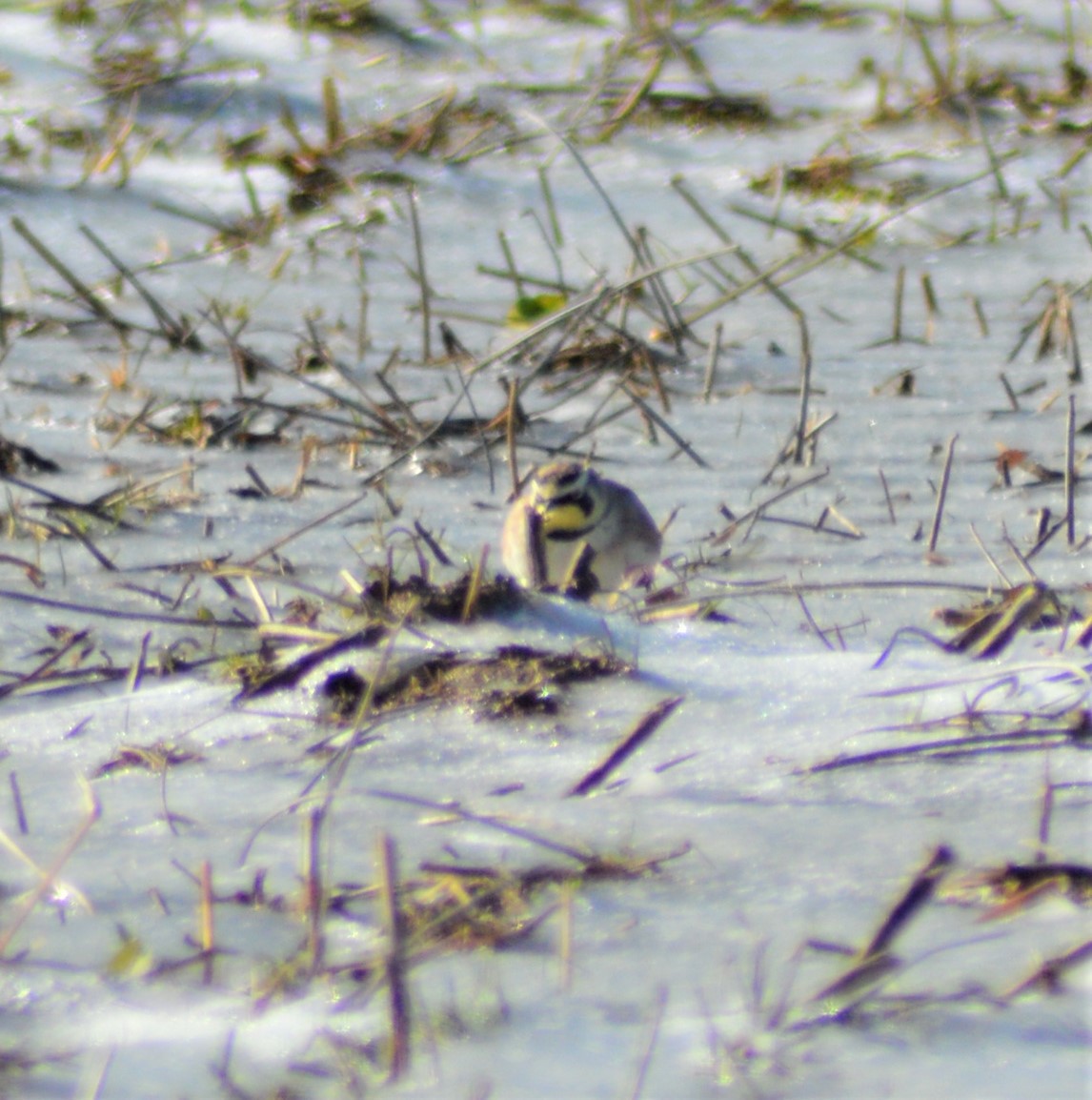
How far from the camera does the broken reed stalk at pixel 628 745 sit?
4.78 feet

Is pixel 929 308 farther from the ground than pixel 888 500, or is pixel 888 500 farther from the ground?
pixel 929 308

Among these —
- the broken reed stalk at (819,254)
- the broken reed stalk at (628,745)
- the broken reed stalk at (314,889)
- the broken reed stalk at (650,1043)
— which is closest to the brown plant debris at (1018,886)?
the broken reed stalk at (650,1043)

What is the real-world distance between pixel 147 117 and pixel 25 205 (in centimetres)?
79

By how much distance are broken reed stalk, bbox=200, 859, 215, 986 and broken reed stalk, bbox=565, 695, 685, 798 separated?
0.38m

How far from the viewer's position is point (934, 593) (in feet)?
7.48

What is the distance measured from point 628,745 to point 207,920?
0.51m

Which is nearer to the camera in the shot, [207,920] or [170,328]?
[207,920]

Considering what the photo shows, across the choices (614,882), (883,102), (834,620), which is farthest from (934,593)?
(883,102)

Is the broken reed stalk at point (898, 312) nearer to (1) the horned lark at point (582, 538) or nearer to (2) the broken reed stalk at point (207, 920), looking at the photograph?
(1) the horned lark at point (582, 538)

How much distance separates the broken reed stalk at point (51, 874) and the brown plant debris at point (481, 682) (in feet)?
1.14

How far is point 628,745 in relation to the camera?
4.99 feet

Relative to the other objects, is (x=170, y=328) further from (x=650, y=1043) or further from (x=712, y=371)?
(x=650, y=1043)

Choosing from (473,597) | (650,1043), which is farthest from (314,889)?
(473,597)

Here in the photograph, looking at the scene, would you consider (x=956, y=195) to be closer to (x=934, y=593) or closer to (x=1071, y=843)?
(x=934, y=593)
